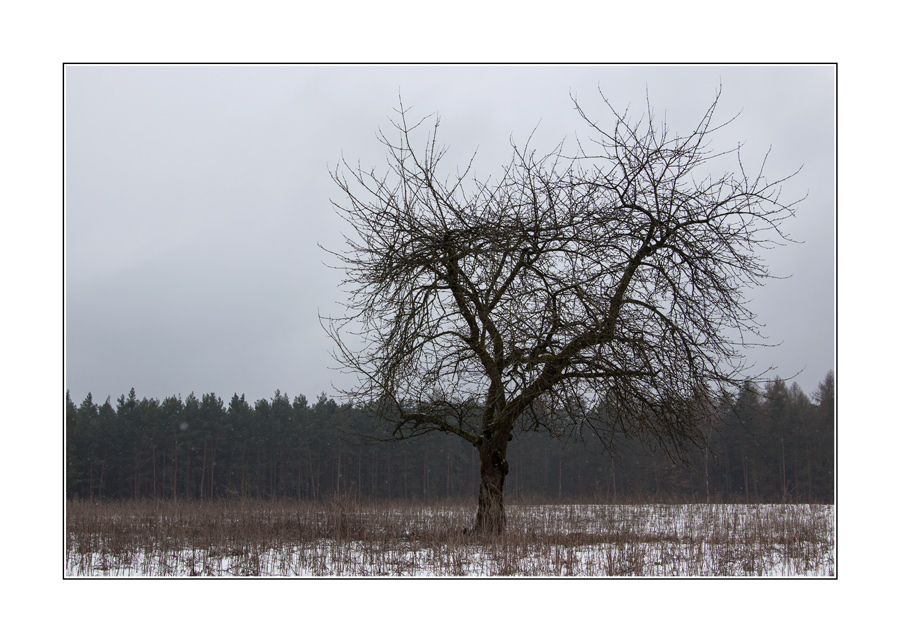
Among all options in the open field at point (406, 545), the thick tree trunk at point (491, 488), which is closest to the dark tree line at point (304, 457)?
the open field at point (406, 545)

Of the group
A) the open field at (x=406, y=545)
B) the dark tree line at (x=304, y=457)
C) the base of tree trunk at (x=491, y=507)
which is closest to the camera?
the open field at (x=406, y=545)

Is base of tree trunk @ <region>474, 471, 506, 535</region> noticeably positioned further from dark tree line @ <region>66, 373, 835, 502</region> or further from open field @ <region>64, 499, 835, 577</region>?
dark tree line @ <region>66, 373, 835, 502</region>

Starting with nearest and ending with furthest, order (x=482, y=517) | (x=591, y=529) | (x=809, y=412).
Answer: (x=482, y=517), (x=591, y=529), (x=809, y=412)

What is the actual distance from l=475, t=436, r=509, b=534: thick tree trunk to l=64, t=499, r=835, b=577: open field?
0.29 meters

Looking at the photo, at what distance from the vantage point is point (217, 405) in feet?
123

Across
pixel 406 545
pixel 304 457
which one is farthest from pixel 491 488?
pixel 304 457

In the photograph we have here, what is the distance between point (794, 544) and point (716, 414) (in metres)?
1.79

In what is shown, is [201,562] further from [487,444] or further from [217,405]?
[217,405]

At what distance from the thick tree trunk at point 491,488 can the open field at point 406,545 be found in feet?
0.96

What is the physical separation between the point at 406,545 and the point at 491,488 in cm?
147

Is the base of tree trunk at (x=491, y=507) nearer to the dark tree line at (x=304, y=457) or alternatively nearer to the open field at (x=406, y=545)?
the open field at (x=406, y=545)

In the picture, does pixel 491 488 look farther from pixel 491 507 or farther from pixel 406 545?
pixel 406 545

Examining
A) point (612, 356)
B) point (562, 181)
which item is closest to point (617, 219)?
point (562, 181)

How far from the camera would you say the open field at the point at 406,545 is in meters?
6.19
